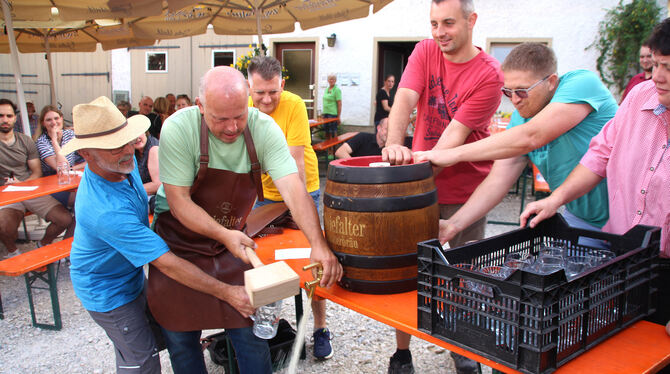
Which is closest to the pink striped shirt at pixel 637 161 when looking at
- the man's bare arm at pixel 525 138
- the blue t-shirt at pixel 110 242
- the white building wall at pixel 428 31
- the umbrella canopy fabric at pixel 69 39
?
the man's bare arm at pixel 525 138

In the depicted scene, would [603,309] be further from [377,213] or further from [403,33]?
[403,33]

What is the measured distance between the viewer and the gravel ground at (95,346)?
3.07m

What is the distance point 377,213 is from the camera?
5.47ft

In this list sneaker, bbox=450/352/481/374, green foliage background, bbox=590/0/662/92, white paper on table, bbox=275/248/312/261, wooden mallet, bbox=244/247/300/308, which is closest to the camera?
wooden mallet, bbox=244/247/300/308

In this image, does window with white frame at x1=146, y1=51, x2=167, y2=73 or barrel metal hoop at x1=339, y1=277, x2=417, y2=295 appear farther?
window with white frame at x1=146, y1=51, x2=167, y2=73

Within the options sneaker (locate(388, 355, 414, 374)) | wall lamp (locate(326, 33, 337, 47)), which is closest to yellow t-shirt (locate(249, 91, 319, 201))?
sneaker (locate(388, 355, 414, 374))

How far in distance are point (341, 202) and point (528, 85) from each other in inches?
35.5

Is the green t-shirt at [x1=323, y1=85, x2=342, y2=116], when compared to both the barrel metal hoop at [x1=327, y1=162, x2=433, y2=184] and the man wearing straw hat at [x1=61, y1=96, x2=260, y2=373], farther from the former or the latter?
the barrel metal hoop at [x1=327, y1=162, x2=433, y2=184]

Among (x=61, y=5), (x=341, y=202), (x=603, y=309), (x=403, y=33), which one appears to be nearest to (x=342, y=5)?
(x=61, y=5)

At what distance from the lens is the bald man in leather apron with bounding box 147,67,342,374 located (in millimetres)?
1953

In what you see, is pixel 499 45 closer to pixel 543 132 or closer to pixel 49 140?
pixel 49 140

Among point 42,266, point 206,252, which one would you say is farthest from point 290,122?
point 42,266

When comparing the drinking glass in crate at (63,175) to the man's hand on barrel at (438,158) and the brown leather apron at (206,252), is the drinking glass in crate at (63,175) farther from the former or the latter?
the man's hand on barrel at (438,158)

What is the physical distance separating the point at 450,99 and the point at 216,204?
1242 mm
